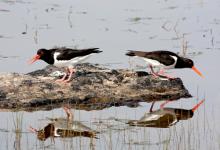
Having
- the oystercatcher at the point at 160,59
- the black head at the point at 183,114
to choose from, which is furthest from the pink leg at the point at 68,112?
the oystercatcher at the point at 160,59

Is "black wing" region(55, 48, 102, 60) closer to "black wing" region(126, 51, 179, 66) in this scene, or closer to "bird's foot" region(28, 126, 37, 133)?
"black wing" region(126, 51, 179, 66)

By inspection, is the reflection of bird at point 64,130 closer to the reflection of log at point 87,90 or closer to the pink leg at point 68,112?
Result: the pink leg at point 68,112

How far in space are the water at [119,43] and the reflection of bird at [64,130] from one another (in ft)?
0.41

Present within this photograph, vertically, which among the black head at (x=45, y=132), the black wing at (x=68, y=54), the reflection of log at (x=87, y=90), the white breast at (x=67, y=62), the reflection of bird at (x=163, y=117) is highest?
the black wing at (x=68, y=54)

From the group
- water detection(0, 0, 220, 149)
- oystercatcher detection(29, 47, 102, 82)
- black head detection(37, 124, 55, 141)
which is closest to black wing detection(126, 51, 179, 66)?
water detection(0, 0, 220, 149)

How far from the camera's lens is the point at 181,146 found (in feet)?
31.1

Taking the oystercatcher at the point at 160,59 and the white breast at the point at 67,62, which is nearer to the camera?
the white breast at the point at 67,62

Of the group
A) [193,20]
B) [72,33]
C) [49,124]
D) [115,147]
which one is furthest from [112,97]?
[193,20]

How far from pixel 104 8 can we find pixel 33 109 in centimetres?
1012

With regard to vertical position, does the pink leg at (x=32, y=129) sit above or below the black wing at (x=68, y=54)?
below

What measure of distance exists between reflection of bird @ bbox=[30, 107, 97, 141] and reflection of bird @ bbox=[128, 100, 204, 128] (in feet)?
2.54

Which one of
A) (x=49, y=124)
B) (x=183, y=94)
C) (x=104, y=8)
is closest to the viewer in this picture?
(x=49, y=124)

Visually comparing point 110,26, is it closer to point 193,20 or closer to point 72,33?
point 72,33

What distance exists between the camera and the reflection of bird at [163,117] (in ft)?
35.8
